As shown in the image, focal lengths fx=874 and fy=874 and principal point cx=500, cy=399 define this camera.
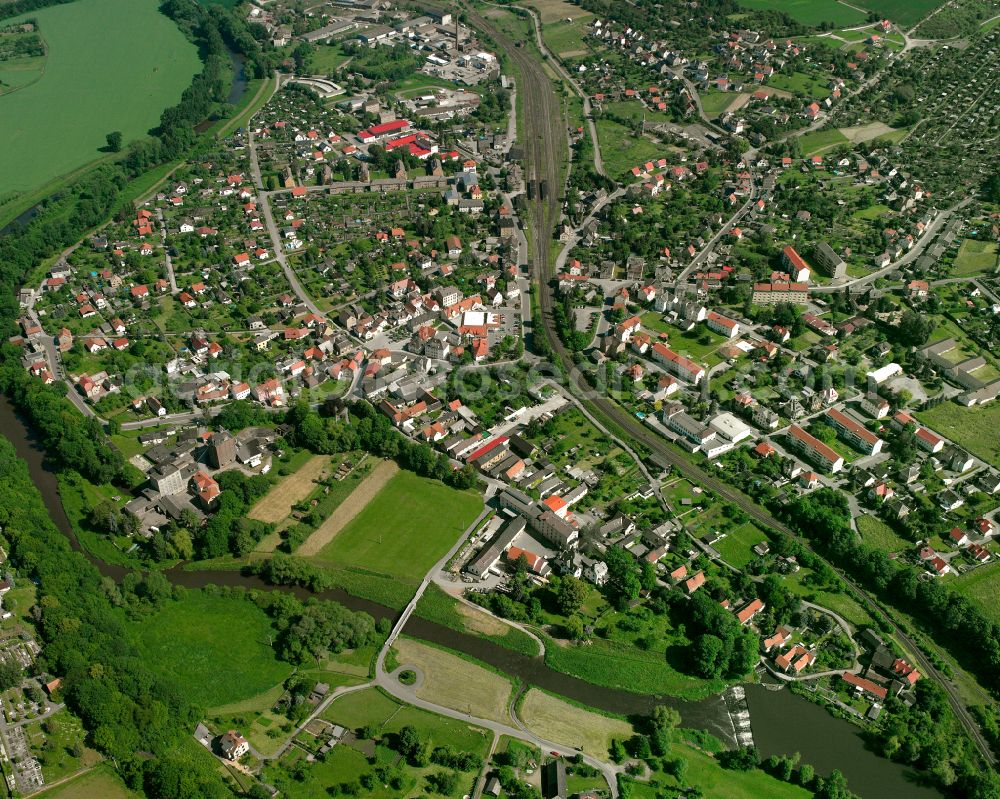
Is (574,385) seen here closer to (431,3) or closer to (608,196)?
(608,196)

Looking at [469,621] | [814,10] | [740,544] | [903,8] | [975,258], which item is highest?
[903,8]

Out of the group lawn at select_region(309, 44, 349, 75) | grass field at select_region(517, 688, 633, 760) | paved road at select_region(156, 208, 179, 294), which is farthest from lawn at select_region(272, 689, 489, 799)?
lawn at select_region(309, 44, 349, 75)

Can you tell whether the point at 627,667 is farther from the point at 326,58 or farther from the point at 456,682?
the point at 326,58

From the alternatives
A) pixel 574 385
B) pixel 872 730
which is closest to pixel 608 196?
pixel 574 385

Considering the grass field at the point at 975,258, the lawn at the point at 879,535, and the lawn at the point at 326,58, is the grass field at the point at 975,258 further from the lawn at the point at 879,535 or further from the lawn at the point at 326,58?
the lawn at the point at 326,58

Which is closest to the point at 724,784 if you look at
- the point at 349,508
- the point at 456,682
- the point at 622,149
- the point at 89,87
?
the point at 456,682

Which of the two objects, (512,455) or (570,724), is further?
(512,455)

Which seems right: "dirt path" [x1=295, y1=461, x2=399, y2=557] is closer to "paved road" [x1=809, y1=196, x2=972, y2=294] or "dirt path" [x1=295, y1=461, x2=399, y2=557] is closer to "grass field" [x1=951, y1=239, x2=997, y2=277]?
"paved road" [x1=809, y1=196, x2=972, y2=294]
